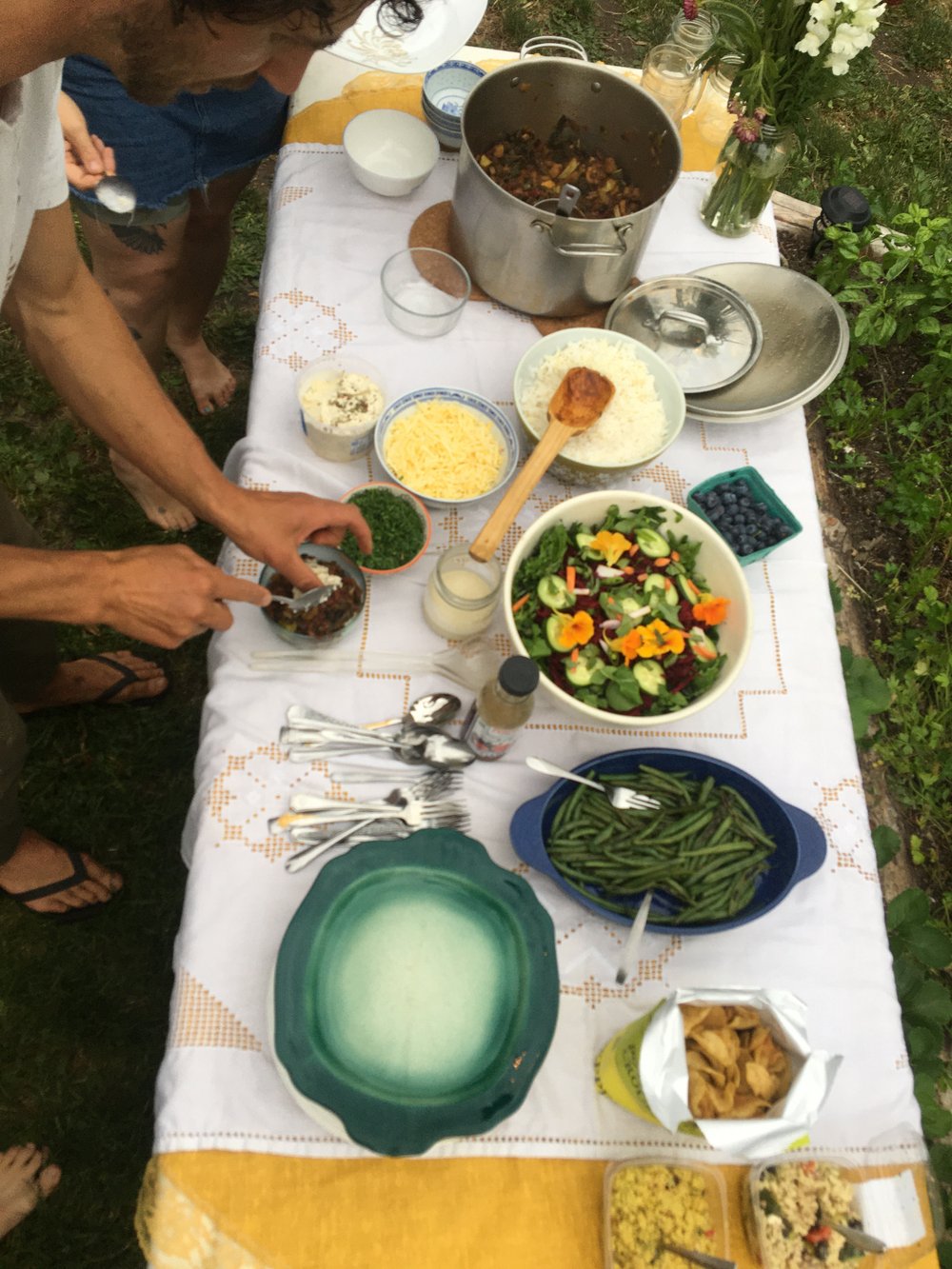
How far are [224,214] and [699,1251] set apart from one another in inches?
106

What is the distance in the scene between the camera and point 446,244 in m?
2.01

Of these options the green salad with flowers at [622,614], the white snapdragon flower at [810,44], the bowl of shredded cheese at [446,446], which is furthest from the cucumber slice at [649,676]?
the white snapdragon flower at [810,44]

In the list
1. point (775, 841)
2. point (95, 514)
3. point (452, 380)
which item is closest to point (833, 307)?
point (452, 380)

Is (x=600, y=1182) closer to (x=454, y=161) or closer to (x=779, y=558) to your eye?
(x=779, y=558)

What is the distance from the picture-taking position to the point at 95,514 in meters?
2.82

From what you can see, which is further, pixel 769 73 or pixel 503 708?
→ pixel 769 73

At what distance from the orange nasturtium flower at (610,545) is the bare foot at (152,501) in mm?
1642

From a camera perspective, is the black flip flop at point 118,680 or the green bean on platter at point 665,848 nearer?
the green bean on platter at point 665,848

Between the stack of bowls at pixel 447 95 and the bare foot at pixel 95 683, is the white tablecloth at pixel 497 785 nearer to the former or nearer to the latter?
the stack of bowls at pixel 447 95

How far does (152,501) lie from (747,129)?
77.6 inches

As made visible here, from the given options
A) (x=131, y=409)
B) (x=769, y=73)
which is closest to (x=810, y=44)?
(x=769, y=73)

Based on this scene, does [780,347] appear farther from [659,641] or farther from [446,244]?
[659,641]

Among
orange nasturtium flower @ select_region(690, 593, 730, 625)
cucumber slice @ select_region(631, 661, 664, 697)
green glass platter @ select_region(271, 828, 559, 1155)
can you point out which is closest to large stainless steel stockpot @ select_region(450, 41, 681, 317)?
orange nasturtium flower @ select_region(690, 593, 730, 625)

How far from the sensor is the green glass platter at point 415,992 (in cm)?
117
